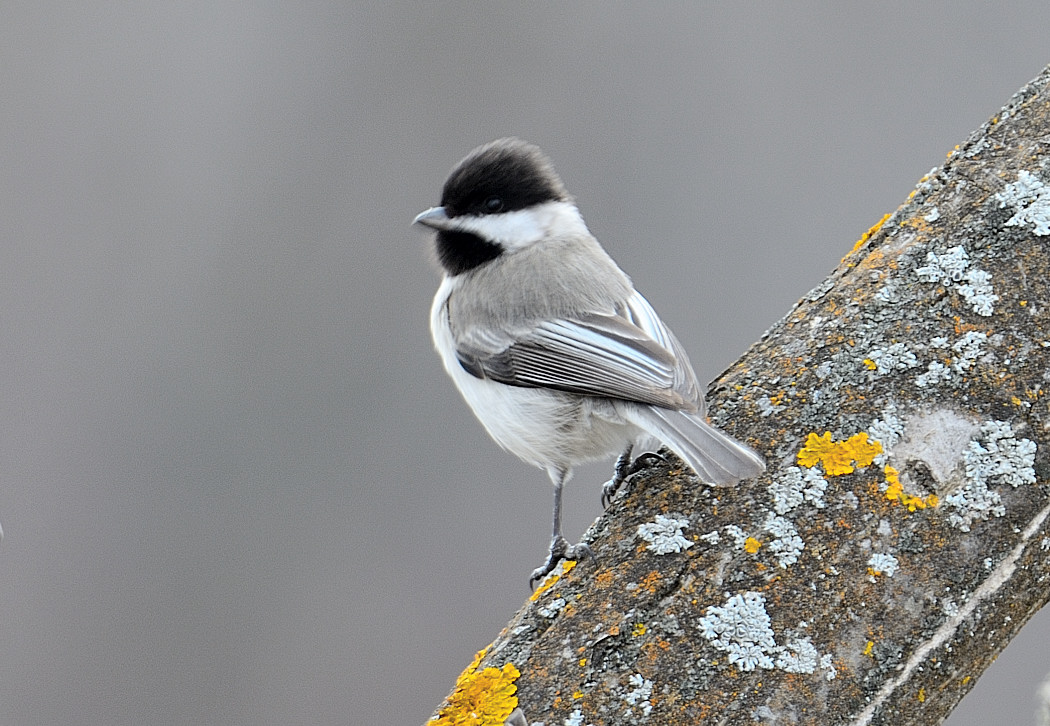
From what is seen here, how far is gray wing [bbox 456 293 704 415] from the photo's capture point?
229 centimetres

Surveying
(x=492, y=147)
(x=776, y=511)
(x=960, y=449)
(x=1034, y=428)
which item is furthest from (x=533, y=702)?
(x=492, y=147)

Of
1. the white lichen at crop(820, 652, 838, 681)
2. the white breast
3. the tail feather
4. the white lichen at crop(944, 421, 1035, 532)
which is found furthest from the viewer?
the white breast

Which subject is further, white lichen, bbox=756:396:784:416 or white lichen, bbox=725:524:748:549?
white lichen, bbox=756:396:784:416

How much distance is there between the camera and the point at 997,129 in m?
1.97

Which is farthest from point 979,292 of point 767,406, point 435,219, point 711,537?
point 435,219

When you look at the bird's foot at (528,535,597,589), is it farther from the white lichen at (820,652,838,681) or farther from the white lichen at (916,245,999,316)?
the white lichen at (916,245,999,316)

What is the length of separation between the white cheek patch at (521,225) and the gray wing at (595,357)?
344mm

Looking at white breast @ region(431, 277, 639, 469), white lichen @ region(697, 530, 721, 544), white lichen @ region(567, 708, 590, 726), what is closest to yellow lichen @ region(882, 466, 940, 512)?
white lichen @ region(697, 530, 721, 544)

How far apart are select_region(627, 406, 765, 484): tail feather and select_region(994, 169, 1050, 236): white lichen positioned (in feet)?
2.11

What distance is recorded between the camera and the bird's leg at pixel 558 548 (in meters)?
1.80

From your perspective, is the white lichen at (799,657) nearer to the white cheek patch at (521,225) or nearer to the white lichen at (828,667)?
the white lichen at (828,667)

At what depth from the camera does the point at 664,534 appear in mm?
1713

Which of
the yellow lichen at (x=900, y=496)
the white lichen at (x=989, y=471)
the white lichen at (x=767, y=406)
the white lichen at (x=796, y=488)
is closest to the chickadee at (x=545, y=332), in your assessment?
the white lichen at (x=767, y=406)

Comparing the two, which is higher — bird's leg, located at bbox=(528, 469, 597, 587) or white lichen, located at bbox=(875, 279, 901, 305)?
white lichen, located at bbox=(875, 279, 901, 305)
